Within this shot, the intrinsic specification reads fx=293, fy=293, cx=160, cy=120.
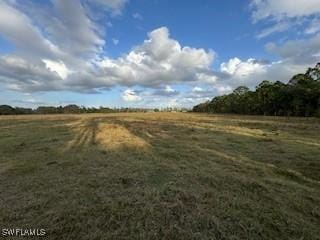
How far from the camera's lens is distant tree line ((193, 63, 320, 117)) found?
4397 centimetres

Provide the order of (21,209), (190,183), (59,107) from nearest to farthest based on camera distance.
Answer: (21,209) → (190,183) → (59,107)

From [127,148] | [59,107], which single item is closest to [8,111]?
[59,107]

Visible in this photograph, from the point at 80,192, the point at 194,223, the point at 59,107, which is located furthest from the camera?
the point at 59,107

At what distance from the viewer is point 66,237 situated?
4535 millimetres

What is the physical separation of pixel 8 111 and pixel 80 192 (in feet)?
231

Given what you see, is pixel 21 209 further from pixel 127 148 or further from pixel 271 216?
pixel 127 148

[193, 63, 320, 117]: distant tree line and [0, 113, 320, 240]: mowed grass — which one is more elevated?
[193, 63, 320, 117]: distant tree line

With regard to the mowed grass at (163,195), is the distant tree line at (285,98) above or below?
above

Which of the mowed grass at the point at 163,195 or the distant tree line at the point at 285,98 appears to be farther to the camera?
the distant tree line at the point at 285,98

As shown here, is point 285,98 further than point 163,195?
Yes

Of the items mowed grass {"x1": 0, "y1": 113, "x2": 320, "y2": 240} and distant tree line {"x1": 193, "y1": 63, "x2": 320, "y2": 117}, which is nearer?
mowed grass {"x1": 0, "y1": 113, "x2": 320, "y2": 240}

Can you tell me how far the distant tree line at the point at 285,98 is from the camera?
44.0 m

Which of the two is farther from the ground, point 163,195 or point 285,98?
point 285,98

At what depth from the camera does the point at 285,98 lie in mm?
50812
